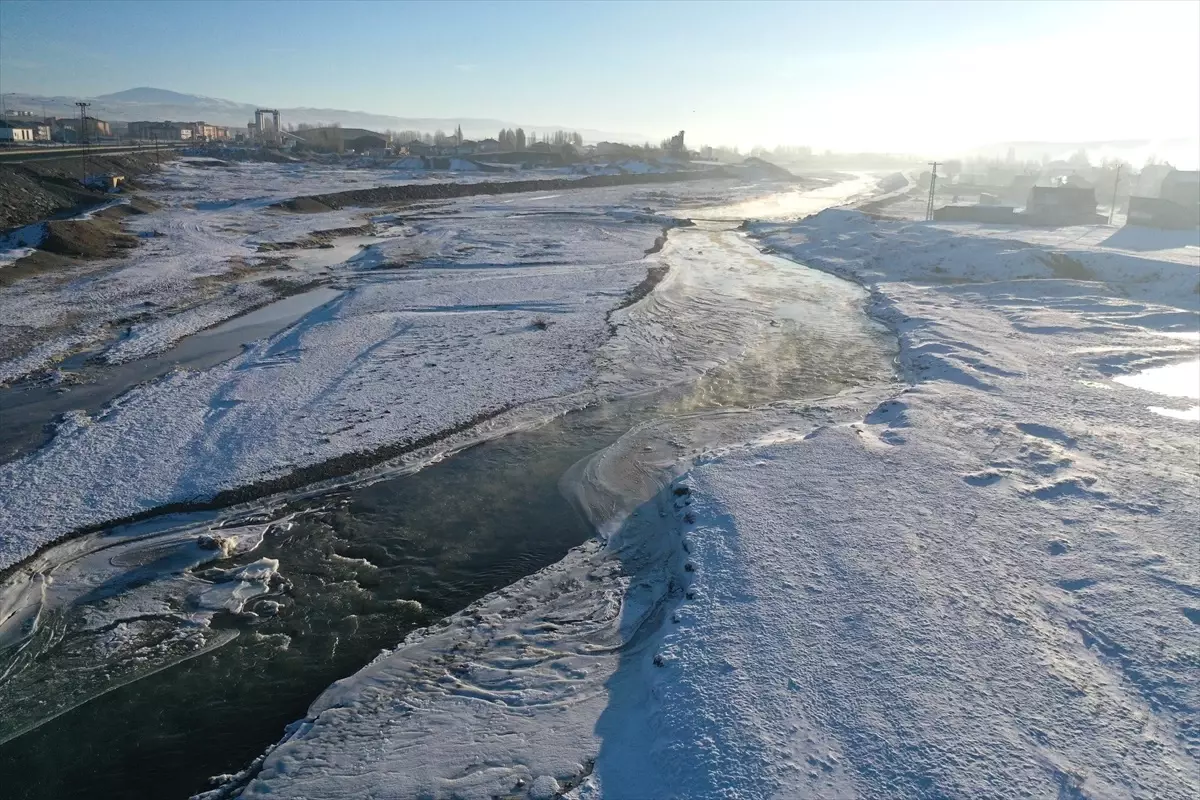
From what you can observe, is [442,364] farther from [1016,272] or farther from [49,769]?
[1016,272]

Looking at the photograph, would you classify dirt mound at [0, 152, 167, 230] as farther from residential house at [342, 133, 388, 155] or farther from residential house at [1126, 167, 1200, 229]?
residential house at [342, 133, 388, 155]

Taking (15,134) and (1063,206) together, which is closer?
(1063,206)

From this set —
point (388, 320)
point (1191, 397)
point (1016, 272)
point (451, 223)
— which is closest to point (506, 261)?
point (388, 320)

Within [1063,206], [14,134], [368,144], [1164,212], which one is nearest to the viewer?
[1164,212]

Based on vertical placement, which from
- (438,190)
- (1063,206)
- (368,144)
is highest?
(368,144)

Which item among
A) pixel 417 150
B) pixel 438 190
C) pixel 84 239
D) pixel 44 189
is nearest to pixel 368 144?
pixel 417 150

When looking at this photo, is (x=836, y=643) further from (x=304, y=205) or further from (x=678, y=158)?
(x=678, y=158)

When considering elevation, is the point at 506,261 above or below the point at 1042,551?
above
